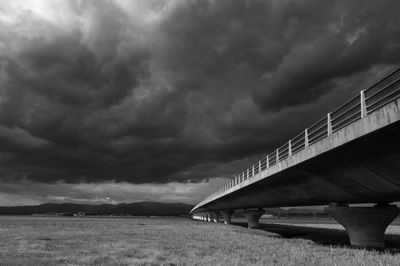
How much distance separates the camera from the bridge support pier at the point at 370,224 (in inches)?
1005

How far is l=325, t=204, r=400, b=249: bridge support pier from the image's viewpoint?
83.8 ft

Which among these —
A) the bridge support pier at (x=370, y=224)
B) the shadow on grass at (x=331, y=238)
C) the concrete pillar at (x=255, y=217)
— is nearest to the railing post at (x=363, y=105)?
the shadow on grass at (x=331, y=238)

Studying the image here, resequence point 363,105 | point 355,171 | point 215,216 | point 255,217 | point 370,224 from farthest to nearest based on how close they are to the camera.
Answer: point 215,216
point 255,217
point 370,224
point 355,171
point 363,105

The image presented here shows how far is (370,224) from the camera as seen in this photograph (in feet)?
84.5

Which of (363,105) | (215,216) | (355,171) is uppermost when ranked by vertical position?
(363,105)

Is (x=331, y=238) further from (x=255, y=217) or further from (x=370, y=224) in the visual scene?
(x=255, y=217)

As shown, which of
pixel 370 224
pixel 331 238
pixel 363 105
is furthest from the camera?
pixel 331 238

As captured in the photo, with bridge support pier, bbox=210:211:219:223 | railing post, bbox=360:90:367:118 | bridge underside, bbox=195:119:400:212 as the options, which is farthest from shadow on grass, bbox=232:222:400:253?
bridge support pier, bbox=210:211:219:223

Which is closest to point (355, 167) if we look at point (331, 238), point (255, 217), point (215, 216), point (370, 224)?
point (370, 224)

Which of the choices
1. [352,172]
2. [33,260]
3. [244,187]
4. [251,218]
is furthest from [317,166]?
[251,218]

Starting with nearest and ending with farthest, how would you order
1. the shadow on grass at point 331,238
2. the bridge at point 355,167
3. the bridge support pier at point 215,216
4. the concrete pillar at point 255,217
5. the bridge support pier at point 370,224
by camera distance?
the bridge at point 355,167 < the bridge support pier at point 370,224 < the shadow on grass at point 331,238 < the concrete pillar at point 255,217 < the bridge support pier at point 215,216

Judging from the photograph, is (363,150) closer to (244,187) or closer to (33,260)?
(33,260)

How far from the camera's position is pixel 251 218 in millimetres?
68125

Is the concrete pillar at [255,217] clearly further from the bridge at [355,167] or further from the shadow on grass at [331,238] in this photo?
the bridge at [355,167]
